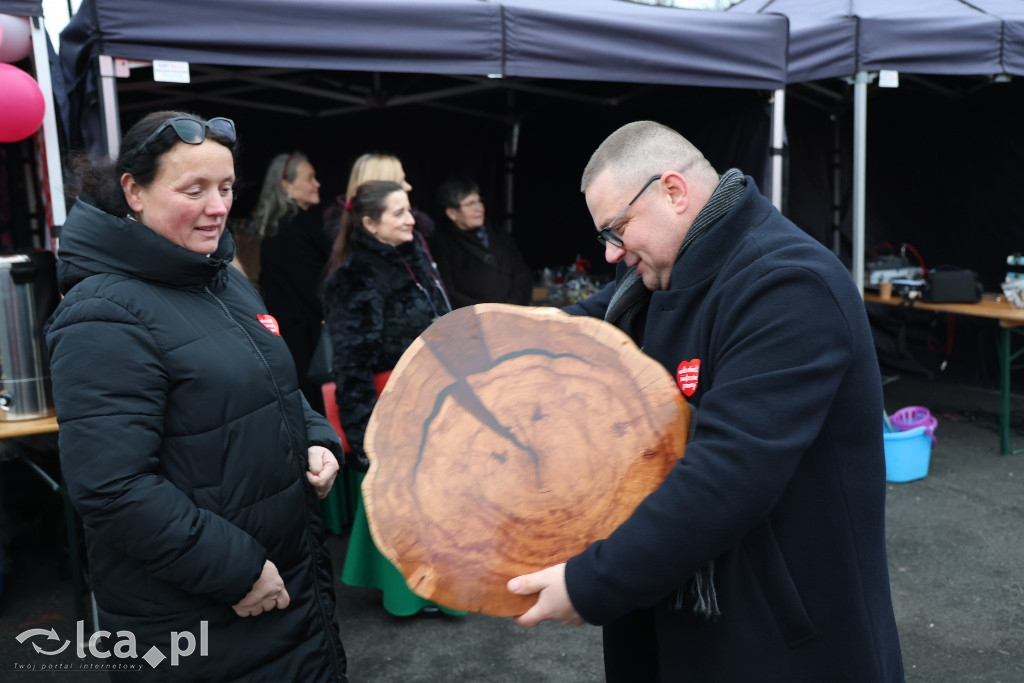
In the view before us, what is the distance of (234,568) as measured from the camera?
1696mm

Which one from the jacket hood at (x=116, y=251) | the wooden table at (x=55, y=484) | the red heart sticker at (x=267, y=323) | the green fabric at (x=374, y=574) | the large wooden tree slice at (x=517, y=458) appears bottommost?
the green fabric at (x=374, y=574)

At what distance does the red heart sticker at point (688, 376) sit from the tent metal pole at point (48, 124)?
2.84 metres

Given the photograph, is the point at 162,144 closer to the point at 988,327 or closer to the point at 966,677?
the point at 966,677

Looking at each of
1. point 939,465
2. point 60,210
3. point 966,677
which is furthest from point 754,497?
point 939,465

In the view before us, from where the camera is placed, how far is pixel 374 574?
3.68 meters

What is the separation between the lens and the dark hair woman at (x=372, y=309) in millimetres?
3293

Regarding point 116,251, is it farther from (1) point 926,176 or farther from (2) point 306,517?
(1) point 926,176

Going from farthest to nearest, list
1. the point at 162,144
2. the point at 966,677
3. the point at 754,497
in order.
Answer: the point at 966,677
the point at 162,144
the point at 754,497

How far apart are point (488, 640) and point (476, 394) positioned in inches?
93.1

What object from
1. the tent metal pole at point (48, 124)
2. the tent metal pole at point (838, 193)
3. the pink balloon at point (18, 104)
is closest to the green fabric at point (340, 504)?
the tent metal pole at point (48, 124)

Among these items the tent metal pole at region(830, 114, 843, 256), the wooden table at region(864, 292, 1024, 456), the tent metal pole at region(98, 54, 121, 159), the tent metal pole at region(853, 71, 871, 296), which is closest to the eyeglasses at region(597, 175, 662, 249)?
the tent metal pole at region(98, 54, 121, 159)

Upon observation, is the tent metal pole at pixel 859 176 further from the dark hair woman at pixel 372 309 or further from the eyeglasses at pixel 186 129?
the eyeglasses at pixel 186 129

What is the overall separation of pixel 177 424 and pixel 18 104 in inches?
88.0

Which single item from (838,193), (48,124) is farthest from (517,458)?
(838,193)
